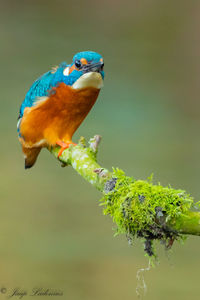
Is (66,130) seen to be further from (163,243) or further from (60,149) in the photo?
(163,243)

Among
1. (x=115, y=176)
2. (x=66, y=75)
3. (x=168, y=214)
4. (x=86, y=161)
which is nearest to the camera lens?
(x=168, y=214)

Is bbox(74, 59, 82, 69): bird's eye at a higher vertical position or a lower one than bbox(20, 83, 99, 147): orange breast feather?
higher

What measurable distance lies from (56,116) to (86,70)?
253mm

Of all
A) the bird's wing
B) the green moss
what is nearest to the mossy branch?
the green moss

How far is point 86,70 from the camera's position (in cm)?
133

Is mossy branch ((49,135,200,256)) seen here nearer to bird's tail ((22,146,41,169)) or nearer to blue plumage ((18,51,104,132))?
blue plumage ((18,51,104,132))

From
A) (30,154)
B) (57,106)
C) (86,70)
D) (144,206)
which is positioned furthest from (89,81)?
(144,206)

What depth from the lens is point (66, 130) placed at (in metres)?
1.54

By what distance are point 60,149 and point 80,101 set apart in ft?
0.52

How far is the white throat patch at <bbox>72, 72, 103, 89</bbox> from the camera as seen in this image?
1338mm

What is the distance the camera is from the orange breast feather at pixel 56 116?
145 cm

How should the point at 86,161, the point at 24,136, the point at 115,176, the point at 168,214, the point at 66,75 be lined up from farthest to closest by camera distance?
the point at 24,136 < the point at 66,75 < the point at 86,161 < the point at 115,176 < the point at 168,214

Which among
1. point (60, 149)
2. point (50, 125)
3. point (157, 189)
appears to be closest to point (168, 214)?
point (157, 189)

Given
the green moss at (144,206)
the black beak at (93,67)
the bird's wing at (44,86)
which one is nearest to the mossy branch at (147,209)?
the green moss at (144,206)
